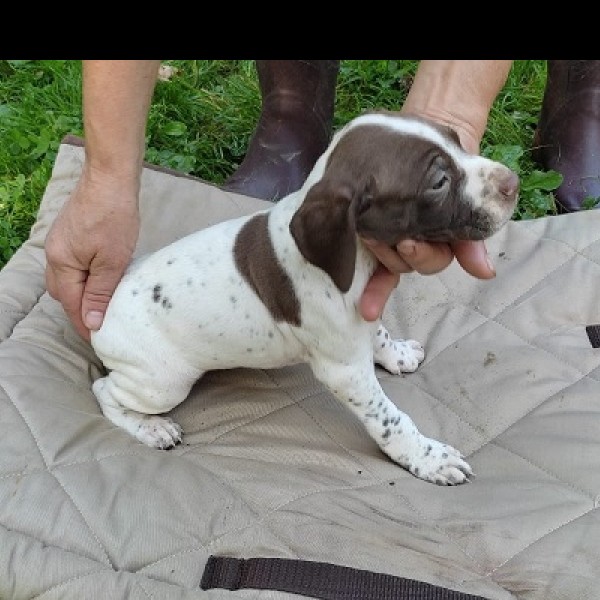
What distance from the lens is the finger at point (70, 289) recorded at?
11.3ft

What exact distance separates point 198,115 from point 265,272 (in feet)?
9.37

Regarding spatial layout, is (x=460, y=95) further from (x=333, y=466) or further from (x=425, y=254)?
(x=333, y=466)

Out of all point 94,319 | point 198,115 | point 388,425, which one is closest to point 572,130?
point 198,115

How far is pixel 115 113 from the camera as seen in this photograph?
3311 millimetres

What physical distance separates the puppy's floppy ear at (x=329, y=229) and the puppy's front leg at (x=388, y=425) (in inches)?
20.2

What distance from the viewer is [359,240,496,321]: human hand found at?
2852 mm

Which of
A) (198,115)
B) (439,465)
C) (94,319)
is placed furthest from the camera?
(198,115)

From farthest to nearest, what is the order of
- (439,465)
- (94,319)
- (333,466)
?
(94,319) < (333,466) < (439,465)

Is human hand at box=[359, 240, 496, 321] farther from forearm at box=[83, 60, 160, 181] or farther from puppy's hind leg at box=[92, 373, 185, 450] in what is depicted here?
forearm at box=[83, 60, 160, 181]

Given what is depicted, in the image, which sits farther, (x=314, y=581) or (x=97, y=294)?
(x=97, y=294)

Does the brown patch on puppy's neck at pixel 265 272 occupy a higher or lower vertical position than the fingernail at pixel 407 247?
lower

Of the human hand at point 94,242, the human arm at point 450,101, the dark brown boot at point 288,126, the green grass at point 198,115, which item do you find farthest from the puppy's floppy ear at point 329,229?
the green grass at point 198,115

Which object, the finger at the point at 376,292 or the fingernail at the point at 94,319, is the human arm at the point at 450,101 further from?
the fingernail at the point at 94,319

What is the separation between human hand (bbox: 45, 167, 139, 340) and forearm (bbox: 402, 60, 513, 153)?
1242 millimetres
